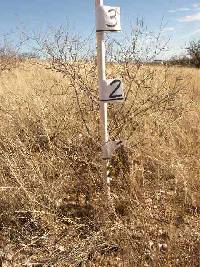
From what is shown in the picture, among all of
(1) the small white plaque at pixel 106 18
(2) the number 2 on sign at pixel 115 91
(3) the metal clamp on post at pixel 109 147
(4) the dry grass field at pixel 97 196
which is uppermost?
(1) the small white plaque at pixel 106 18

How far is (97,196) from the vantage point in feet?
10.8

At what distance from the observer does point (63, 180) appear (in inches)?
131

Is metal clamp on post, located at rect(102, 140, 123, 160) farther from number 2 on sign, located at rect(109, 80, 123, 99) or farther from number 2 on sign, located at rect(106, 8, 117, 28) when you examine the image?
number 2 on sign, located at rect(106, 8, 117, 28)

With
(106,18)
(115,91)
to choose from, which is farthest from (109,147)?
(106,18)

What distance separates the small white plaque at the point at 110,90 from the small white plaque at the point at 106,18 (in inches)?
14.9

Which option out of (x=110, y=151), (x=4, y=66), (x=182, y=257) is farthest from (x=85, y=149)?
(x=4, y=66)

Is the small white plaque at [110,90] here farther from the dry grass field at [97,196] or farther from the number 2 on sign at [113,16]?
the dry grass field at [97,196]

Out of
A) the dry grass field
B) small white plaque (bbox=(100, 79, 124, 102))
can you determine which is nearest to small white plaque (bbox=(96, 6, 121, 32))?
small white plaque (bbox=(100, 79, 124, 102))

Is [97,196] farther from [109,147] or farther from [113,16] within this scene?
[113,16]

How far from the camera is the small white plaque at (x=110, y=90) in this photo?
9.49ft

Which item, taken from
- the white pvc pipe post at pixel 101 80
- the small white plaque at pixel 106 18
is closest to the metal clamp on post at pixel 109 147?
the white pvc pipe post at pixel 101 80

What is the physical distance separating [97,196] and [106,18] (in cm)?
145

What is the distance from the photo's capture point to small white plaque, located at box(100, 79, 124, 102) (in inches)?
114

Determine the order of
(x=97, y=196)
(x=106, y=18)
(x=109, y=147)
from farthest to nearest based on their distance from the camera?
(x=97, y=196) < (x=109, y=147) < (x=106, y=18)
